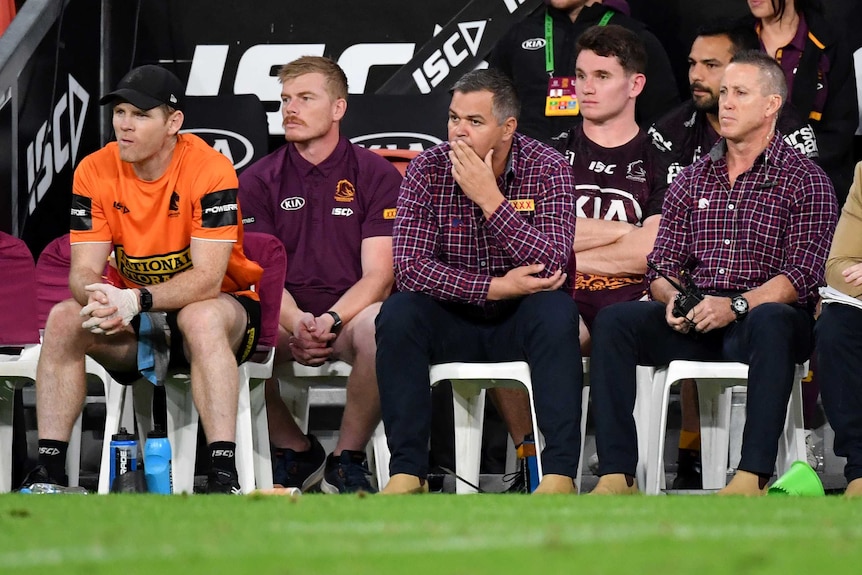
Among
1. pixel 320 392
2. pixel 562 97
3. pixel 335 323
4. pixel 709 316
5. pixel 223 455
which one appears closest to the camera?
pixel 223 455

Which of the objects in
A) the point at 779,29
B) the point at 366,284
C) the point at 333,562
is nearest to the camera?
the point at 333,562

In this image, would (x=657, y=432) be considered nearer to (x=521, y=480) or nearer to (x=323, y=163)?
(x=521, y=480)

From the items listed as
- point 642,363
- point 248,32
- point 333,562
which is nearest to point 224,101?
point 248,32

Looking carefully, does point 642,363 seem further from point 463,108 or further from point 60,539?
point 60,539

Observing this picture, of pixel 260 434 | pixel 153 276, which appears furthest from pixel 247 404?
pixel 153 276

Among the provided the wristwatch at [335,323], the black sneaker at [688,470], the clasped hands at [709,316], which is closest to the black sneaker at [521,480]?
the black sneaker at [688,470]

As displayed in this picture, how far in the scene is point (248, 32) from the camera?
7168 mm

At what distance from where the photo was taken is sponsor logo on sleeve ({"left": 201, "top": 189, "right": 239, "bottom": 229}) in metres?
4.91

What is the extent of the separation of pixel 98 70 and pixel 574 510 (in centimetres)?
460

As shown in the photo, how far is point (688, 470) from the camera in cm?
527

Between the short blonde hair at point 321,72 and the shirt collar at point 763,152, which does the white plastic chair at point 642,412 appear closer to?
the shirt collar at point 763,152

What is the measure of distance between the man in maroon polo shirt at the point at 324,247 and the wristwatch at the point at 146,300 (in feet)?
2.28

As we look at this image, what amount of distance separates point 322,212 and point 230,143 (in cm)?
129

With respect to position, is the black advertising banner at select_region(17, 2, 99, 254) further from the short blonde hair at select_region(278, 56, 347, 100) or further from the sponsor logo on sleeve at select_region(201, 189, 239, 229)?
the sponsor logo on sleeve at select_region(201, 189, 239, 229)
